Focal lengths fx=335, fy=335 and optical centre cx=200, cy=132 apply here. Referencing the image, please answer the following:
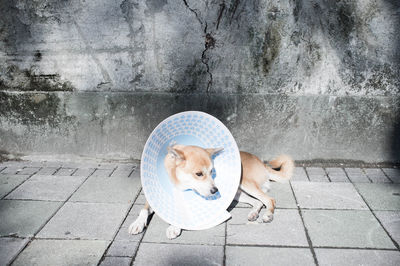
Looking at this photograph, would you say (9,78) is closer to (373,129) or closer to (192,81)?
(192,81)

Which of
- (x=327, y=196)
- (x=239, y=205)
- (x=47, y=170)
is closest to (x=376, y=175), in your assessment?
(x=327, y=196)

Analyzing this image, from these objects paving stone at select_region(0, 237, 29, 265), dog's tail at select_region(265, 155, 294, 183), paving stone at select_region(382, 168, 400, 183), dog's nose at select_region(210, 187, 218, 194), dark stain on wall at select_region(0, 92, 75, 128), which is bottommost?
paving stone at select_region(0, 237, 29, 265)

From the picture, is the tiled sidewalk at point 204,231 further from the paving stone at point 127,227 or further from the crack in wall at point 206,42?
the crack in wall at point 206,42

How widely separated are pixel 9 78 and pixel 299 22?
370 centimetres

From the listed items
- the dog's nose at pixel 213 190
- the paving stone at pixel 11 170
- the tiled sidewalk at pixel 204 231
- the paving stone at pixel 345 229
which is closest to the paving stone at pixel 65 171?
the tiled sidewalk at pixel 204 231

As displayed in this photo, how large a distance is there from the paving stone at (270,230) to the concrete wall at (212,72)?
1232 mm

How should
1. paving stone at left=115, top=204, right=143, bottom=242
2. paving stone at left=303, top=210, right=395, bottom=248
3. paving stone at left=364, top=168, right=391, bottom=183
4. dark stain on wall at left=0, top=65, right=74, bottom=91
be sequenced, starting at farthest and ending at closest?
dark stain on wall at left=0, top=65, right=74, bottom=91 → paving stone at left=364, top=168, right=391, bottom=183 → paving stone at left=115, top=204, right=143, bottom=242 → paving stone at left=303, top=210, right=395, bottom=248

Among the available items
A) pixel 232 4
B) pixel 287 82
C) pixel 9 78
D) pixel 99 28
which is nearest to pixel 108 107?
pixel 99 28

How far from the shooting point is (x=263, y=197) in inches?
131

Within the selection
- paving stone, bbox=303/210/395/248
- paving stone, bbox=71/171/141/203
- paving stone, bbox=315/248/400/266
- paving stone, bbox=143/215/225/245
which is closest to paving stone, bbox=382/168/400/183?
paving stone, bbox=303/210/395/248

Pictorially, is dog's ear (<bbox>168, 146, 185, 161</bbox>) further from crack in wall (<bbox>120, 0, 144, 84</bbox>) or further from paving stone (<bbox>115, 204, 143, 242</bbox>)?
crack in wall (<bbox>120, 0, 144, 84</bbox>)

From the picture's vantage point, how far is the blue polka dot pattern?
2951mm

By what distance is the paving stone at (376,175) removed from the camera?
390 centimetres

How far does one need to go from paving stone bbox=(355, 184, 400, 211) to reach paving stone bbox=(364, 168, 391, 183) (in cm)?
13
